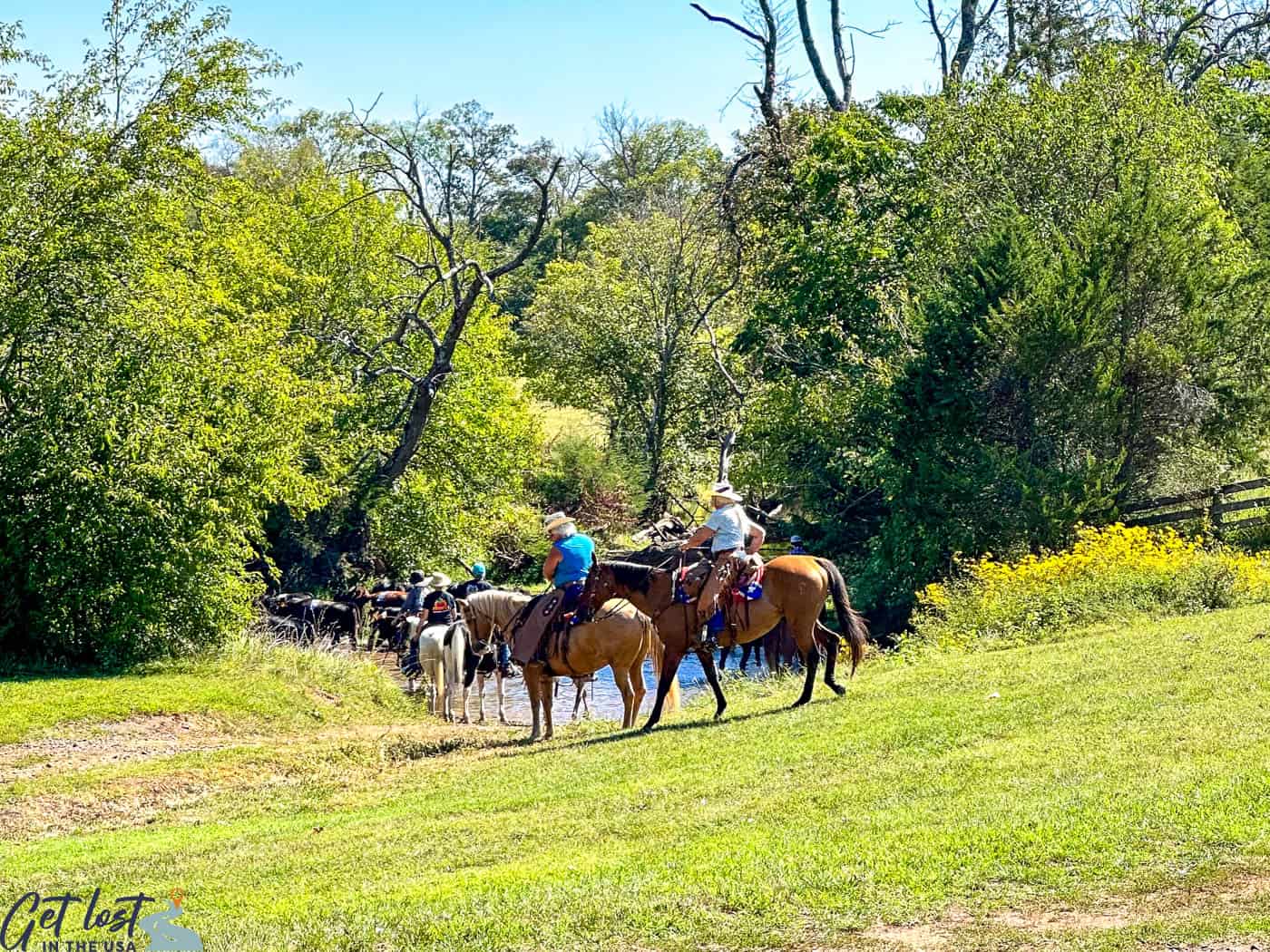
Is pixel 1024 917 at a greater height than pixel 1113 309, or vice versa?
pixel 1113 309

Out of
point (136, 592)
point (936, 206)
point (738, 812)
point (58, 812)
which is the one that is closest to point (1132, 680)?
point (738, 812)

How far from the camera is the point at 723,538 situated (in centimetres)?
1677

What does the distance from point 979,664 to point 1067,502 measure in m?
10.9

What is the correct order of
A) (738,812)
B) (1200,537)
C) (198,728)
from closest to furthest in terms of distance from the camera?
(738,812)
(198,728)
(1200,537)

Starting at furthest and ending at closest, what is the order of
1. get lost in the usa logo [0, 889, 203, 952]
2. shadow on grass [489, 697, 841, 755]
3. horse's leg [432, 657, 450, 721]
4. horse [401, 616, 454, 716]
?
horse's leg [432, 657, 450, 721] < horse [401, 616, 454, 716] < shadow on grass [489, 697, 841, 755] < get lost in the usa logo [0, 889, 203, 952]

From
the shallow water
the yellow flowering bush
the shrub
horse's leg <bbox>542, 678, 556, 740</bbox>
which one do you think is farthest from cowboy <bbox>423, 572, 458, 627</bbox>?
the shrub

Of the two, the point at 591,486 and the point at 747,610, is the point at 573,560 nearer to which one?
the point at 747,610

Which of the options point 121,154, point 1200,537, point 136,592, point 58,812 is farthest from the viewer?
point 1200,537

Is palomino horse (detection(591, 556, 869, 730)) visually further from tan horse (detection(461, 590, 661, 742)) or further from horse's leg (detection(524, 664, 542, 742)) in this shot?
horse's leg (detection(524, 664, 542, 742))

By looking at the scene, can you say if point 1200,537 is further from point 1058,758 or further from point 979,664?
point 1058,758

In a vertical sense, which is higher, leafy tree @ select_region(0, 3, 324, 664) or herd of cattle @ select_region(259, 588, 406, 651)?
leafy tree @ select_region(0, 3, 324, 664)

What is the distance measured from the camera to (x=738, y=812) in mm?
11445

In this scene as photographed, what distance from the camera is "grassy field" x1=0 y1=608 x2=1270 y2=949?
8516mm

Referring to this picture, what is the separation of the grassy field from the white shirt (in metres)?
2.05
